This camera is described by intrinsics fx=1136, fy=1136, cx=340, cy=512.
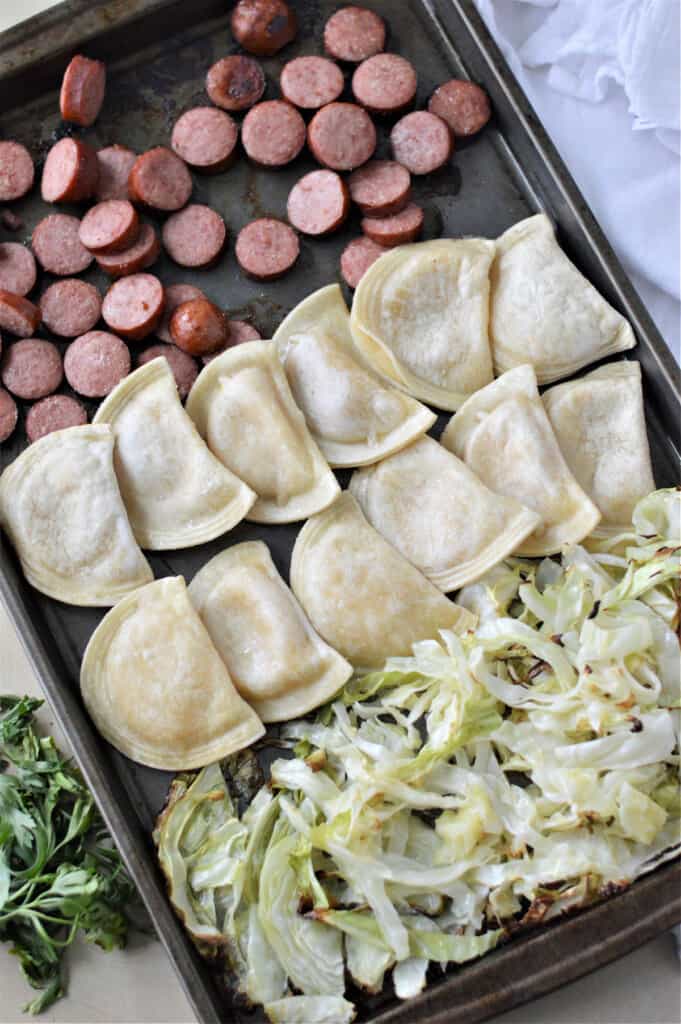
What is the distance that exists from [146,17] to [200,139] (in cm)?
44

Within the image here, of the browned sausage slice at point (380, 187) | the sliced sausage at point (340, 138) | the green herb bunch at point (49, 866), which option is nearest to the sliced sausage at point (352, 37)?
the sliced sausage at point (340, 138)

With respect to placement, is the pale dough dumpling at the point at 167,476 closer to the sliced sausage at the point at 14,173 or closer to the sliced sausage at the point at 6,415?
the sliced sausage at the point at 6,415

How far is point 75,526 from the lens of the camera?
3283 mm

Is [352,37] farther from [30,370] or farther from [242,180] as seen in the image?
[30,370]

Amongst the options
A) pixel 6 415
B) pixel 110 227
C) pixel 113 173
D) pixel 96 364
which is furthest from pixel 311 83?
pixel 6 415

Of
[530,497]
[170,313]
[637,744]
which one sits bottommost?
[637,744]

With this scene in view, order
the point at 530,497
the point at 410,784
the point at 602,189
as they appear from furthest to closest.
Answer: the point at 602,189, the point at 530,497, the point at 410,784

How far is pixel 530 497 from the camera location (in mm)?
3465

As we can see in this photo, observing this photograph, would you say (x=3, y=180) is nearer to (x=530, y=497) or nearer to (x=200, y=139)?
(x=200, y=139)

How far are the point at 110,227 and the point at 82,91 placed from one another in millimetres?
473

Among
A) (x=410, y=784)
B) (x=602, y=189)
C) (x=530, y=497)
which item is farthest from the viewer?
(x=602, y=189)

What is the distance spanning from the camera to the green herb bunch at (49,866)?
318 cm

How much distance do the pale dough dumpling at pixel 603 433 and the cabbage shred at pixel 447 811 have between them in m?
0.34

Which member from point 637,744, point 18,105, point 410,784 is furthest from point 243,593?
point 18,105
